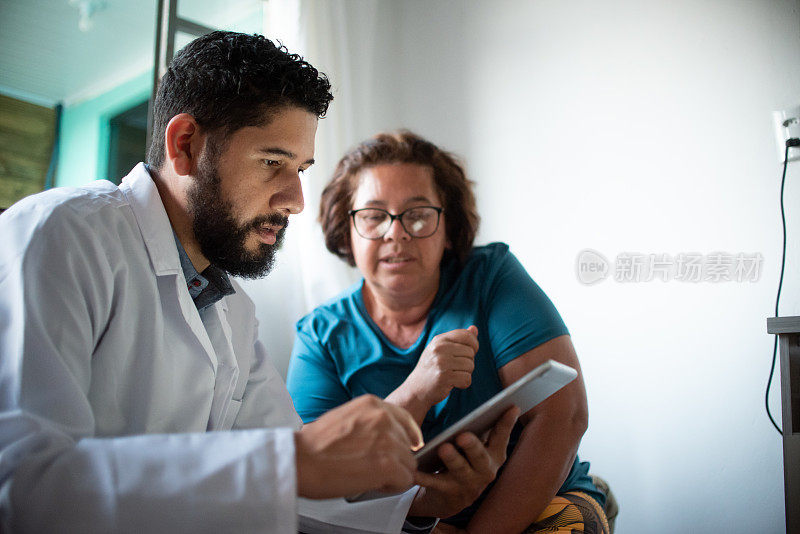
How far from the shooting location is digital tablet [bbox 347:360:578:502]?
724 mm

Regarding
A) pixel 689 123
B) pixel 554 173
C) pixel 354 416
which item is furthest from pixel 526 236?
pixel 354 416

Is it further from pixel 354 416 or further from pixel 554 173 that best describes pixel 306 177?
pixel 354 416

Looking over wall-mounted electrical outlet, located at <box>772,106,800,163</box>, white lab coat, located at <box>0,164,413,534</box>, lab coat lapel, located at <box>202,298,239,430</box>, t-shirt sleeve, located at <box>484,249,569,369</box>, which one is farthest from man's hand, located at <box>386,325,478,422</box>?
wall-mounted electrical outlet, located at <box>772,106,800,163</box>

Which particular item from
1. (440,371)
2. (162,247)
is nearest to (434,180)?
(440,371)

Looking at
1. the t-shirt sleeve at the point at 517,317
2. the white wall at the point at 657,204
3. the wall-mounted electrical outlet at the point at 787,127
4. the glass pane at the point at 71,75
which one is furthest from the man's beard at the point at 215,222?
the glass pane at the point at 71,75

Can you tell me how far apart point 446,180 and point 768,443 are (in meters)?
1.06

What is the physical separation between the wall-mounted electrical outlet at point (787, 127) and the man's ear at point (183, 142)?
56.1 inches

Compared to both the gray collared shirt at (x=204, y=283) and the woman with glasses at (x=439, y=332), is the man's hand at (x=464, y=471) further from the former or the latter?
the gray collared shirt at (x=204, y=283)

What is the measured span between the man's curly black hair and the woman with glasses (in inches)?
18.0

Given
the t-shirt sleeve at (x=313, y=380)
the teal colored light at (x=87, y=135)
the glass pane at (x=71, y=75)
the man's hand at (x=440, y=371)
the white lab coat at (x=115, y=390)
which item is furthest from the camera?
the teal colored light at (x=87, y=135)

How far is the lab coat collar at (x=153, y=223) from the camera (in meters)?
0.85

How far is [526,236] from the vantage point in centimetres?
201

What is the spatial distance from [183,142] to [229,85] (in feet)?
0.39

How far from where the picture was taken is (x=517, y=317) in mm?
1209
